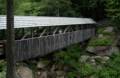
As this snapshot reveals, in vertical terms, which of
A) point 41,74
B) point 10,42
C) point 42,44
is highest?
point 10,42

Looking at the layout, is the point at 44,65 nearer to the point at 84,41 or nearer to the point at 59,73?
the point at 59,73

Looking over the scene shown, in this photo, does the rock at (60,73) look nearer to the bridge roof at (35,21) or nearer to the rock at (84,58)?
the rock at (84,58)

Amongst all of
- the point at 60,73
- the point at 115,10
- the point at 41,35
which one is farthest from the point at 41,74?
the point at 115,10

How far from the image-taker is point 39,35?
2205cm

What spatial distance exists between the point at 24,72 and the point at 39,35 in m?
4.00

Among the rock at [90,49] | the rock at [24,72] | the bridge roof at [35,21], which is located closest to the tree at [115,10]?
the bridge roof at [35,21]

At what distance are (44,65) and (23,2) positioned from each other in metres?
10.3

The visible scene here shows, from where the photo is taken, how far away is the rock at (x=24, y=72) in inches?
717

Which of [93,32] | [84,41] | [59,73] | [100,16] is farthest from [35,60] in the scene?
[100,16]

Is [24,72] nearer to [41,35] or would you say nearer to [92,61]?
[41,35]

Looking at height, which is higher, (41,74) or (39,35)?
(39,35)

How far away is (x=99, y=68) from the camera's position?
979 inches

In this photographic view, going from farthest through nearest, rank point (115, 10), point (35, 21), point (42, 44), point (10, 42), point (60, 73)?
point (115, 10), point (60, 73), point (35, 21), point (42, 44), point (10, 42)

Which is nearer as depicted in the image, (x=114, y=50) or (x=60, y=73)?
(x=60, y=73)
